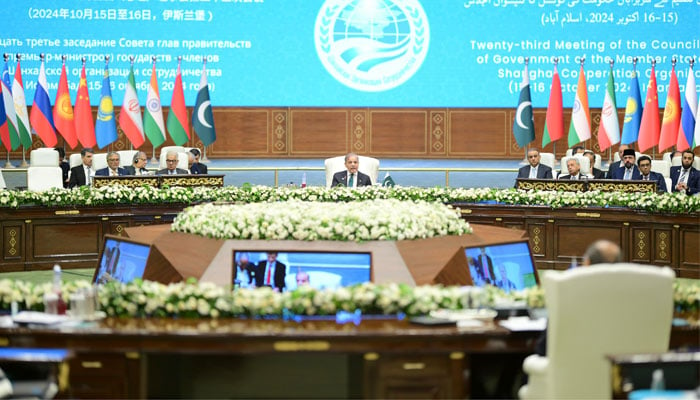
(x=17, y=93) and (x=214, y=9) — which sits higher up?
(x=214, y=9)

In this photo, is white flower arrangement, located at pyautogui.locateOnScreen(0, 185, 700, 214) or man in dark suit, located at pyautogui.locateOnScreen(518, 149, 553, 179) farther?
man in dark suit, located at pyautogui.locateOnScreen(518, 149, 553, 179)

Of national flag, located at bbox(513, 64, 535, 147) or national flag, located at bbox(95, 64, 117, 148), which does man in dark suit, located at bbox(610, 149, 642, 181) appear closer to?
national flag, located at bbox(513, 64, 535, 147)

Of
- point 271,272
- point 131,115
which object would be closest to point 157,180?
point 131,115

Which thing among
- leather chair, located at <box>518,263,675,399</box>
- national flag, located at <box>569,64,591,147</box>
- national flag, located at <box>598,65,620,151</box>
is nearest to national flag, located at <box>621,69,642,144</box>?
national flag, located at <box>598,65,620,151</box>

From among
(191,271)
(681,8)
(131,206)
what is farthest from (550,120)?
(191,271)

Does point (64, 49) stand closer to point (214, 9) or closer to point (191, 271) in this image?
point (214, 9)

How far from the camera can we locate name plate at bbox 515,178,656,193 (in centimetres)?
1134

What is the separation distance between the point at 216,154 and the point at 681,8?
8974mm

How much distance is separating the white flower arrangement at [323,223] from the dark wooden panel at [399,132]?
11531mm

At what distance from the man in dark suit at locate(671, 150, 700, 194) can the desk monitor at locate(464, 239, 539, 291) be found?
5.31 meters

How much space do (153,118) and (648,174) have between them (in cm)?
806

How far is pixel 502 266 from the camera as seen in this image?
7.25 m

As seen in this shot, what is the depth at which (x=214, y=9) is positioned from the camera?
18016mm

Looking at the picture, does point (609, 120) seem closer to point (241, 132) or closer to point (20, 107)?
point (241, 132)
